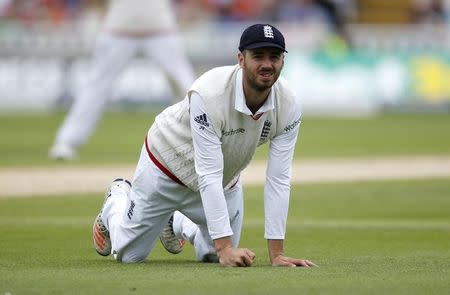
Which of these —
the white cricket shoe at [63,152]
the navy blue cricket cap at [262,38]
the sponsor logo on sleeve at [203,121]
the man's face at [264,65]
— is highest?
the navy blue cricket cap at [262,38]

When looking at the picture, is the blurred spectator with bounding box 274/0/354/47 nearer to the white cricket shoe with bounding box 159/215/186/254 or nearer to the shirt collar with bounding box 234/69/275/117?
the white cricket shoe with bounding box 159/215/186/254

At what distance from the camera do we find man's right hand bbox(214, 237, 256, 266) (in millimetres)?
7789

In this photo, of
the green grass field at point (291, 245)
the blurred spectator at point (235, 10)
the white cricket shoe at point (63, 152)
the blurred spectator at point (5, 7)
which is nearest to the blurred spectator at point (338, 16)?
the blurred spectator at point (235, 10)

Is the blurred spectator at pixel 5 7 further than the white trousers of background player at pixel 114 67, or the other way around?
the blurred spectator at pixel 5 7

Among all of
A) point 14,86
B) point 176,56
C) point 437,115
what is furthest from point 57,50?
point 176,56

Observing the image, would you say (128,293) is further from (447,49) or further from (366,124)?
(447,49)

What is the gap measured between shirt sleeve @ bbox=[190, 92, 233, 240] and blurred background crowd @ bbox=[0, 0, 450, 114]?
65.9 ft

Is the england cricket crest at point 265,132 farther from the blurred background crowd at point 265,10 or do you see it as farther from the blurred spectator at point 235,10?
the blurred spectator at point 235,10

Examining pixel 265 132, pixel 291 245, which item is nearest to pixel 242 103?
pixel 265 132

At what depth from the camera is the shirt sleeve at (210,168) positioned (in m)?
7.79

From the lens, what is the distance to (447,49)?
28.5 m

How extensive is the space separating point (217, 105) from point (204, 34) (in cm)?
2217

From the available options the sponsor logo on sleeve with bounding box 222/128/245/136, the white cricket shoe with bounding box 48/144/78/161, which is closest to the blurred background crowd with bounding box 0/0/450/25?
the white cricket shoe with bounding box 48/144/78/161

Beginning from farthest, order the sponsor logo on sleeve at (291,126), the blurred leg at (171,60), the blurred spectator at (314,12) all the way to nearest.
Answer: the blurred spectator at (314,12) < the blurred leg at (171,60) < the sponsor logo on sleeve at (291,126)
